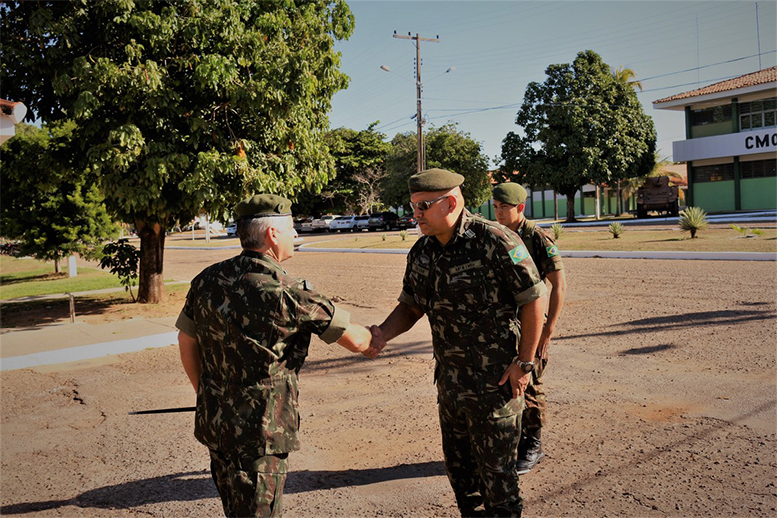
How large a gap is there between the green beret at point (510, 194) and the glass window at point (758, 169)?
3809 cm

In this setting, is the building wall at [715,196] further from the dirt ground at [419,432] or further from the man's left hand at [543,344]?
the man's left hand at [543,344]

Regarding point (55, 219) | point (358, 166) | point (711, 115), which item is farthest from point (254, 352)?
point (358, 166)

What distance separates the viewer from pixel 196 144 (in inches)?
391

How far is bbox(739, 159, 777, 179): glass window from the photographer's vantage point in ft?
118

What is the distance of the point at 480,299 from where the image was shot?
10.00 ft

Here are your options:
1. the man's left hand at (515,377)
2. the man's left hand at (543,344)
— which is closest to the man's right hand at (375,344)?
the man's left hand at (515,377)

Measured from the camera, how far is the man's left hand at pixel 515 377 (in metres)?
2.99

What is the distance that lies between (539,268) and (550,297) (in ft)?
0.83

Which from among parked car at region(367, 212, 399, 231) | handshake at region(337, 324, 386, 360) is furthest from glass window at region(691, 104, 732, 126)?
handshake at region(337, 324, 386, 360)

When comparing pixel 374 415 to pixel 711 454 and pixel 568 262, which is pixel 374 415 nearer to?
pixel 711 454

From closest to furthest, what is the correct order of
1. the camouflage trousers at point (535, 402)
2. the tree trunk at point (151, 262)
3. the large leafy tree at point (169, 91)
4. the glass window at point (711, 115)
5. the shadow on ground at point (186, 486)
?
the shadow on ground at point (186, 486), the camouflage trousers at point (535, 402), the large leafy tree at point (169, 91), the tree trunk at point (151, 262), the glass window at point (711, 115)

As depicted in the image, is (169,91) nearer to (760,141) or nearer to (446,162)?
(760,141)

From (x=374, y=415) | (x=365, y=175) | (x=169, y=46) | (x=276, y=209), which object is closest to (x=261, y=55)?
(x=169, y=46)

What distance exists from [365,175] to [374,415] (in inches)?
2092
